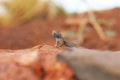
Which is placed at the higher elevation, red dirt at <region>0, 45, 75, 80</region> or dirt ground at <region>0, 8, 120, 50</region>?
red dirt at <region>0, 45, 75, 80</region>

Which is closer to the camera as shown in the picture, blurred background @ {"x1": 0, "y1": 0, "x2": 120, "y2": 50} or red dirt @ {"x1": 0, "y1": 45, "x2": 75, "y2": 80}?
red dirt @ {"x1": 0, "y1": 45, "x2": 75, "y2": 80}

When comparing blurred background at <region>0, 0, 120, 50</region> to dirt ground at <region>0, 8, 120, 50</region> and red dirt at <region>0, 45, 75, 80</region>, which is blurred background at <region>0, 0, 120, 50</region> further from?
red dirt at <region>0, 45, 75, 80</region>

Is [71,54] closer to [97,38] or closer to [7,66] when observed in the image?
[7,66]

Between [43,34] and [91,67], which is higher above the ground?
[91,67]

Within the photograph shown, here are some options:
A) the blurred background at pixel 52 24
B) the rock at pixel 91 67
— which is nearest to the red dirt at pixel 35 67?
the rock at pixel 91 67

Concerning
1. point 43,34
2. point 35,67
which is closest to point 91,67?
point 35,67

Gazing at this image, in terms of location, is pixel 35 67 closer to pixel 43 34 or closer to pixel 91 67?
pixel 91 67

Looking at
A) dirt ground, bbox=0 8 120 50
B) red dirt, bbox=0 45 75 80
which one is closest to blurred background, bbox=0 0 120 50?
dirt ground, bbox=0 8 120 50
